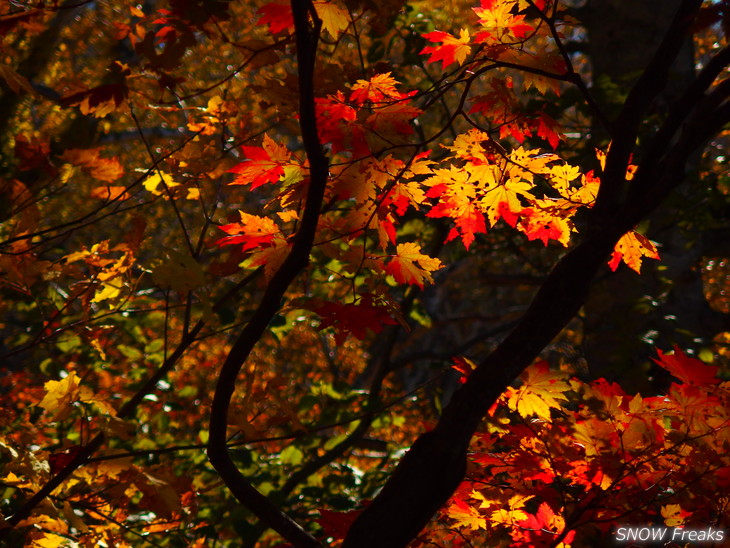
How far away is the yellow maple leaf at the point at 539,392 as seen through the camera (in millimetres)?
1341

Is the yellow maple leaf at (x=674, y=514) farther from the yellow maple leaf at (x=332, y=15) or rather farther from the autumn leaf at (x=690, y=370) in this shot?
the yellow maple leaf at (x=332, y=15)

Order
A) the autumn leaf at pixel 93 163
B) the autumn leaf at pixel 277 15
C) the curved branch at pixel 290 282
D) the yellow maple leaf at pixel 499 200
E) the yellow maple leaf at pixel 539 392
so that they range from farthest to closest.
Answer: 1. the autumn leaf at pixel 93 163
2. the yellow maple leaf at pixel 499 200
3. the yellow maple leaf at pixel 539 392
4. the autumn leaf at pixel 277 15
5. the curved branch at pixel 290 282

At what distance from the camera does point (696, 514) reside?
1.31 m

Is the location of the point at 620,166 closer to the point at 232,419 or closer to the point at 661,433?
the point at 661,433

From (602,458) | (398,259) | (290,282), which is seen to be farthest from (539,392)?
(290,282)

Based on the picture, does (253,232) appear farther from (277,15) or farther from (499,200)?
(499,200)

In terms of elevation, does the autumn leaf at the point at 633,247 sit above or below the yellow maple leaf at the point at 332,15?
below

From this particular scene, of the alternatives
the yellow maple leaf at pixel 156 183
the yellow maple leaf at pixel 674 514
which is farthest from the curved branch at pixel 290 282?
the yellow maple leaf at pixel 156 183

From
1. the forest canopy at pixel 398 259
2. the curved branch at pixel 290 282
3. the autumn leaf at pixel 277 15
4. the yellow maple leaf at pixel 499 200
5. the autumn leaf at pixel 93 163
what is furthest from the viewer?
the autumn leaf at pixel 93 163

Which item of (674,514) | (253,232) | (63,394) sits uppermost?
(253,232)

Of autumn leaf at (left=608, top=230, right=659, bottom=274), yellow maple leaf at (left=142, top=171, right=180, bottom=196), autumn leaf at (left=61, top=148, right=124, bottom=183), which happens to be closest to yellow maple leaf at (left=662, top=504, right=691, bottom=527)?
autumn leaf at (left=608, top=230, right=659, bottom=274)

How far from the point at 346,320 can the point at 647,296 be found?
102 inches

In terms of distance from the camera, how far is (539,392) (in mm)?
1361

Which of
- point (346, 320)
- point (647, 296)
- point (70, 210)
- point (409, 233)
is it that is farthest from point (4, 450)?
point (70, 210)
